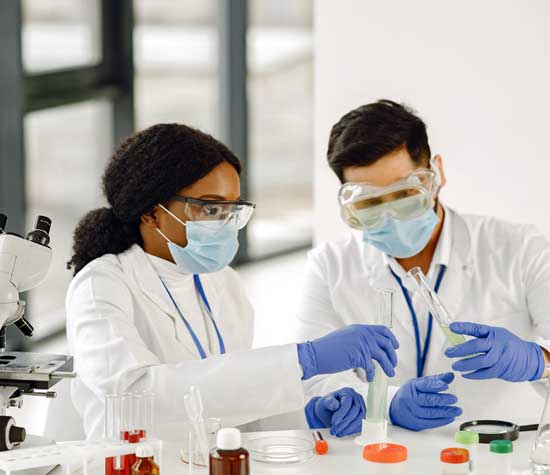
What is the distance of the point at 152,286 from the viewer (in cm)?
222

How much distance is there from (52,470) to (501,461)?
2.79 feet

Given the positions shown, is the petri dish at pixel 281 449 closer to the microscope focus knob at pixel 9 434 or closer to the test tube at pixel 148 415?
the test tube at pixel 148 415

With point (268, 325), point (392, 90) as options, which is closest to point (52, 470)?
point (392, 90)

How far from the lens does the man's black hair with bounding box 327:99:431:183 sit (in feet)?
7.99

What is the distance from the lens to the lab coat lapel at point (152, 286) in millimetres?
2207

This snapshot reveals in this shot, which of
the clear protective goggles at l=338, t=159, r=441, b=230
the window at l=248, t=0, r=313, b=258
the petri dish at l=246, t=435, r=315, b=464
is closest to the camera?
the petri dish at l=246, t=435, r=315, b=464

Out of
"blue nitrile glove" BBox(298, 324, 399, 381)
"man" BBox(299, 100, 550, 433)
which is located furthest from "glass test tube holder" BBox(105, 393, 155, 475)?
"man" BBox(299, 100, 550, 433)

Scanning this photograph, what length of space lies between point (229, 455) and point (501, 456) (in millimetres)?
521

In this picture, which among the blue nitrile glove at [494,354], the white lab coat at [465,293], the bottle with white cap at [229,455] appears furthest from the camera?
the white lab coat at [465,293]

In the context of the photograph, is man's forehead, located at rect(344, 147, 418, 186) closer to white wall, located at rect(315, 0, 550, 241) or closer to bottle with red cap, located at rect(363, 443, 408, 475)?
bottle with red cap, located at rect(363, 443, 408, 475)

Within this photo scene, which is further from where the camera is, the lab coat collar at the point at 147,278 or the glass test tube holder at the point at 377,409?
the lab coat collar at the point at 147,278

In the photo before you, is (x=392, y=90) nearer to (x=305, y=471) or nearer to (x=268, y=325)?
(x=268, y=325)

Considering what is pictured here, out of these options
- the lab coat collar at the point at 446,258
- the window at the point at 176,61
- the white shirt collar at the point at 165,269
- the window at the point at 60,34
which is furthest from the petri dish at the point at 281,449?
the window at the point at 176,61

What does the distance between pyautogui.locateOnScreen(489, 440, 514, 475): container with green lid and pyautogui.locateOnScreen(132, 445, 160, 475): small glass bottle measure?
1.98 feet
